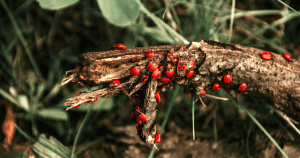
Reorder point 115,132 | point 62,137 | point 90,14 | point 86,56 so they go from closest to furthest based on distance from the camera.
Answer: point 86,56
point 115,132
point 62,137
point 90,14

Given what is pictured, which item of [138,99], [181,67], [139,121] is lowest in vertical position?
[139,121]

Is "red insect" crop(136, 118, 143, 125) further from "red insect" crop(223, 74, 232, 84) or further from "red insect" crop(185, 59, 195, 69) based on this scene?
"red insect" crop(223, 74, 232, 84)

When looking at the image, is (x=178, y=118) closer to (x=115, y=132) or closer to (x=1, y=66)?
(x=115, y=132)

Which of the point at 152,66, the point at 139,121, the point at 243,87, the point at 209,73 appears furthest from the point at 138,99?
the point at 243,87

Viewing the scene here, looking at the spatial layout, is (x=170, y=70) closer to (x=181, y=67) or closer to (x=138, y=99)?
(x=181, y=67)

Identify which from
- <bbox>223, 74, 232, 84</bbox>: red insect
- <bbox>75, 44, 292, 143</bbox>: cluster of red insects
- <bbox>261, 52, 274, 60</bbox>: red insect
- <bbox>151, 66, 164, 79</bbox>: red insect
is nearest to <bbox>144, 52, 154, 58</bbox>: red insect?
<bbox>75, 44, 292, 143</bbox>: cluster of red insects

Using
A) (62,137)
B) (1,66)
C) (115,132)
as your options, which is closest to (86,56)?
(115,132)
